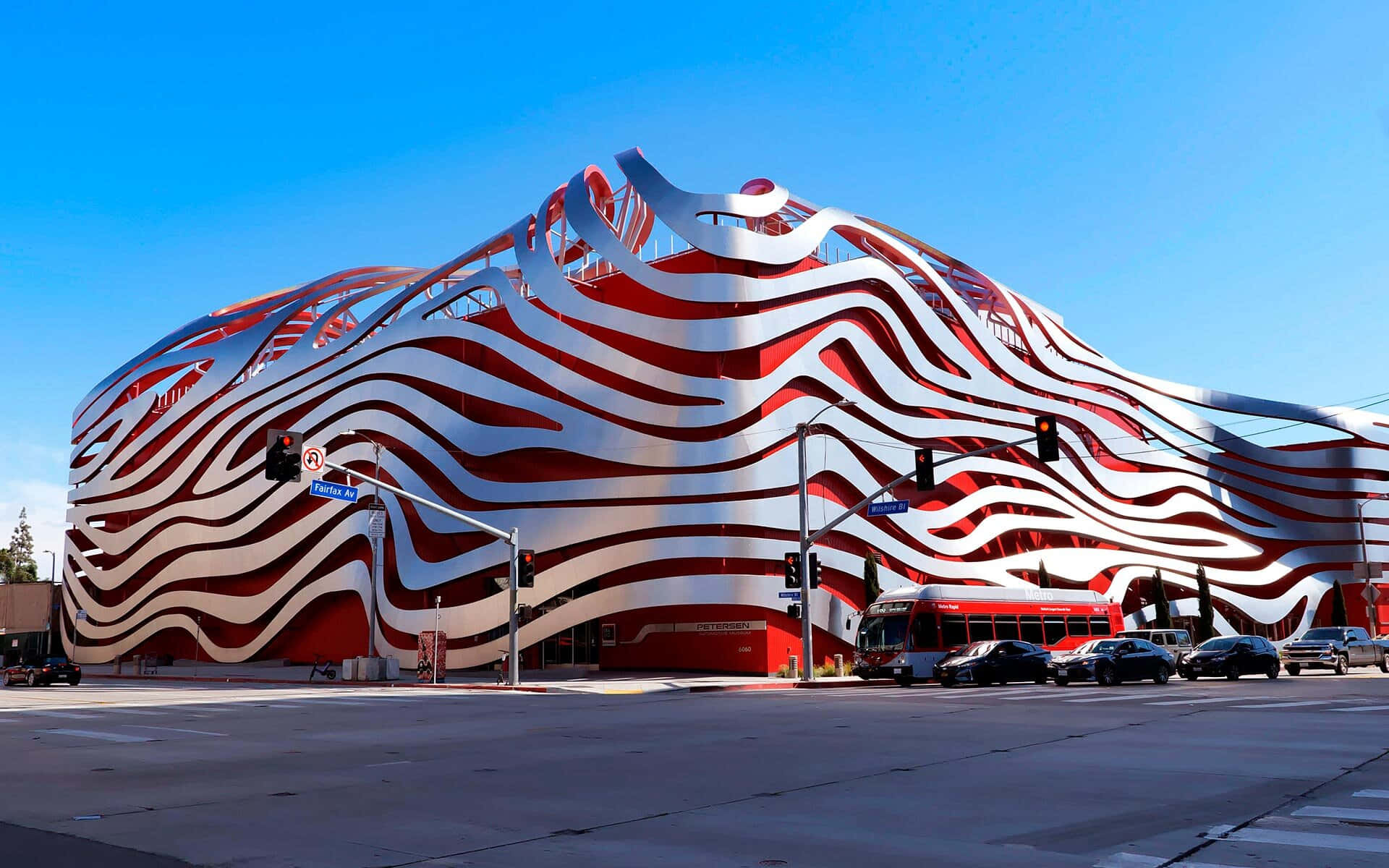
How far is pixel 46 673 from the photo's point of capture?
50.0m

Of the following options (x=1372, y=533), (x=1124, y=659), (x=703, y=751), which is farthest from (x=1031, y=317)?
(x=703, y=751)

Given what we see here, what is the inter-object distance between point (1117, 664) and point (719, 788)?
27.4m

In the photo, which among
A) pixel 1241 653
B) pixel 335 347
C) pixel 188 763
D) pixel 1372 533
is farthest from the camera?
pixel 1372 533

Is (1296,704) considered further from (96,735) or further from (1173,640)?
(96,735)

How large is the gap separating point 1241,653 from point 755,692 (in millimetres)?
17393

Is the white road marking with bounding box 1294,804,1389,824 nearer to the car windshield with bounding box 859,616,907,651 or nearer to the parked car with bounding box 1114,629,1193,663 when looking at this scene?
the car windshield with bounding box 859,616,907,651

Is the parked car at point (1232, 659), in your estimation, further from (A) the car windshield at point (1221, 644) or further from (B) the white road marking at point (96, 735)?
(B) the white road marking at point (96, 735)

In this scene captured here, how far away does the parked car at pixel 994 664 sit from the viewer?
118 feet

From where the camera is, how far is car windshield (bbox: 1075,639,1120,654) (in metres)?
36.6

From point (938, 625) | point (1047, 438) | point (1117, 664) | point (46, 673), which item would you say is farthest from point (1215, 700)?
point (46, 673)

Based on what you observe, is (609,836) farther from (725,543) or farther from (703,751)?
(725,543)

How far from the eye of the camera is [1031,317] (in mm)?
73062

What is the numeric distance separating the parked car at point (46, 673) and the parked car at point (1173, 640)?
149 ft

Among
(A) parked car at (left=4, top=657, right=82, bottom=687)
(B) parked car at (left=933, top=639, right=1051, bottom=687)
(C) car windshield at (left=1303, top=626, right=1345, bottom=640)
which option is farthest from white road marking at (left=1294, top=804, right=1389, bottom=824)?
(A) parked car at (left=4, top=657, right=82, bottom=687)
